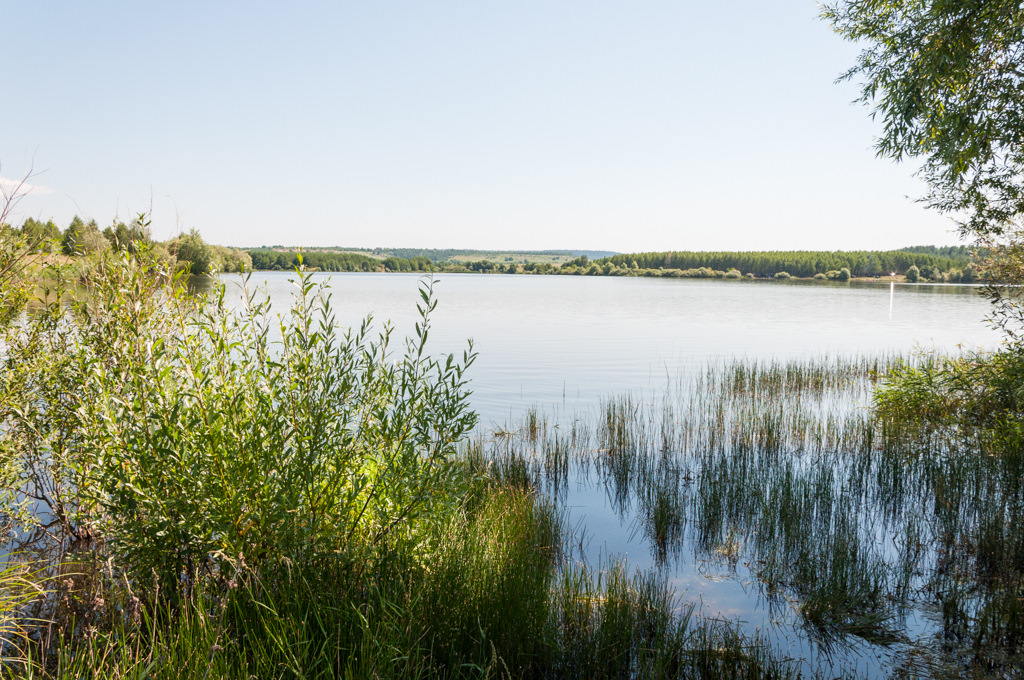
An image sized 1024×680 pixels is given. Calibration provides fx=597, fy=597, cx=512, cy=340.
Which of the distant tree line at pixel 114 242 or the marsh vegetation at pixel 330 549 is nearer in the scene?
the marsh vegetation at pixel 330 549

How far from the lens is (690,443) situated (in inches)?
406

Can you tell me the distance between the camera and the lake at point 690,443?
5.28 meters

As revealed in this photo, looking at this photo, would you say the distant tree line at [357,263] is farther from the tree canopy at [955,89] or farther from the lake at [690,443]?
the tree canopy at [955,89]

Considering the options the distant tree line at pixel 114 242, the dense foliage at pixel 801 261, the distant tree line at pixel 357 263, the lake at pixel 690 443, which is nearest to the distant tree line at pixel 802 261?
the dense foliage at pixel 801 261

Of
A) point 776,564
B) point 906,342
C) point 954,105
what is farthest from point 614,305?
point 776,564

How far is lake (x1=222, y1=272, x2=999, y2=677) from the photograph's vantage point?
5277mm

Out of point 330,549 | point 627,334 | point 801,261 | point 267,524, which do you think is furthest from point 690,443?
point 801,261

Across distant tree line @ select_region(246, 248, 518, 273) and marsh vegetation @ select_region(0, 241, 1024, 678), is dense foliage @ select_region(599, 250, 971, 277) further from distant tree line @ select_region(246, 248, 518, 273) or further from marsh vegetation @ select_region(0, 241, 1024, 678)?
marsh vegetation @ select_region(0, 241, 1024, 678)

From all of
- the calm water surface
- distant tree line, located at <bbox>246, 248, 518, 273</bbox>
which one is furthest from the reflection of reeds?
distant tree line, located at <bbox>246, 248, 518, 273</bbox>

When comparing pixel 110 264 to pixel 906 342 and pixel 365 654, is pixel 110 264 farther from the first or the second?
pixel 906 342

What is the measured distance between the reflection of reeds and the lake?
0.05 meters

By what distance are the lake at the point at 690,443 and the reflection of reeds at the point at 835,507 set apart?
5 centimetres

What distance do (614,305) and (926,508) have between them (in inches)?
1366

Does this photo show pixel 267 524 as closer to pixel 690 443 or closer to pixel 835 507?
pixel 835 507
